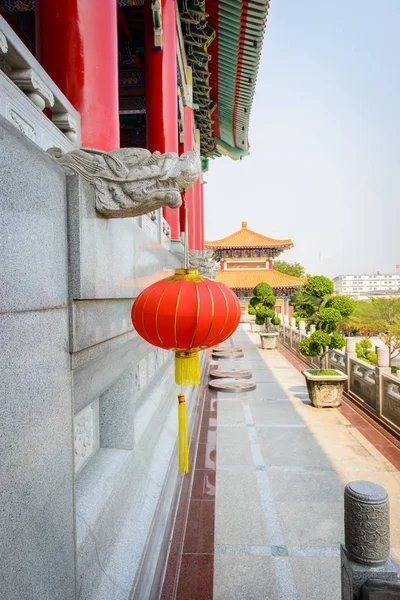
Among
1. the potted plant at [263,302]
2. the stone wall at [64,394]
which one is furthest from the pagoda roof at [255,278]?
the stone wall at [64,394]

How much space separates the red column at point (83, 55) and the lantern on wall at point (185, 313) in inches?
45.1

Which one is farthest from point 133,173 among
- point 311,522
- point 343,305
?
point 343,305

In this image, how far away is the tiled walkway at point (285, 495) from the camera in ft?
10.3

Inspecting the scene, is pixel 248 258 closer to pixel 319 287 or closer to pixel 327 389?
pixel 319 287

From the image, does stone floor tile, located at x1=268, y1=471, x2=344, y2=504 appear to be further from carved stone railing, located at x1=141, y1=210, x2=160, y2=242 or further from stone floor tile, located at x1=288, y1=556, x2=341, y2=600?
carved stone railing, located at x1=141, y1=210, x2=160, y2=242

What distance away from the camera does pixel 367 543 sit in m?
2.31

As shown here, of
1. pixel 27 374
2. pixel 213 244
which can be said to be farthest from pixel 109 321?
pixel 213 244

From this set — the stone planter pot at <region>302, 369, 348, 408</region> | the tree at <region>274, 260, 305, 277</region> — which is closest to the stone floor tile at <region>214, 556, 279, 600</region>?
the stone planter pot at <region>302, 369, 348, 408</region>

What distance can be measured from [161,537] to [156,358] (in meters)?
2.85

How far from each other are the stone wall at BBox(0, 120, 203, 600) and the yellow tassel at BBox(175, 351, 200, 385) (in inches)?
18.9

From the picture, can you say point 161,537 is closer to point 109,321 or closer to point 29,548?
point 109,321

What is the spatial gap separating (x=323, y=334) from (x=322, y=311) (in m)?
0.49

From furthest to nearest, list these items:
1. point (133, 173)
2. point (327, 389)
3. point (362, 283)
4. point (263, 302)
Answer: point (362, 283), point (263, 302), point (327, 389), point (133, 173)


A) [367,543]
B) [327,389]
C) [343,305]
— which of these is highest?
[343,305]
